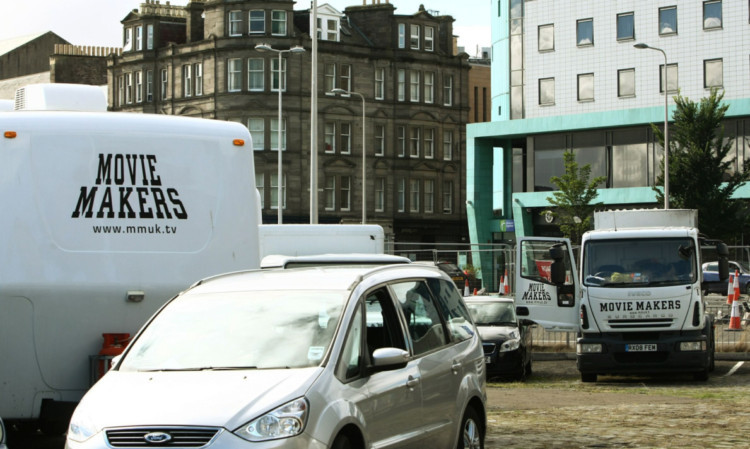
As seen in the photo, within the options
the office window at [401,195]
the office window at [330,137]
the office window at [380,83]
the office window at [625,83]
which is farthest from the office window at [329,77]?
the office window at [625,83]

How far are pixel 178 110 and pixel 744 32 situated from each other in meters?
35.8

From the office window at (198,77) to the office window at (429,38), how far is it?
596 inches

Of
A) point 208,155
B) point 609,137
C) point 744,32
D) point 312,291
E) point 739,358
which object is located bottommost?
point 739,358

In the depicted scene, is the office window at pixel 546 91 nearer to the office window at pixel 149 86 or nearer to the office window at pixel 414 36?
the office window at pixel 414 36

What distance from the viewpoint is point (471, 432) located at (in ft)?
30.2

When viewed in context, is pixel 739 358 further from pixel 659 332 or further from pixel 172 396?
pixel 172 396

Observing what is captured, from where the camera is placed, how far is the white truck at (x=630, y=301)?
765 inches

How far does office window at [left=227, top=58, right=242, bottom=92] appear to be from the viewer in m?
74.8

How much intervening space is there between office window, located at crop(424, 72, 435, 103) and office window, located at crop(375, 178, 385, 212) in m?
6.65

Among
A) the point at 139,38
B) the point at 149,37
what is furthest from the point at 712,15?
the point at 139,38

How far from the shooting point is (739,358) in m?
23.7

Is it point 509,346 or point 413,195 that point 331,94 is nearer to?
point 413,195

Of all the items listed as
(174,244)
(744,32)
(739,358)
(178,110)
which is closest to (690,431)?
(174,244)

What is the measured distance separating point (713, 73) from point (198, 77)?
1299 inches
